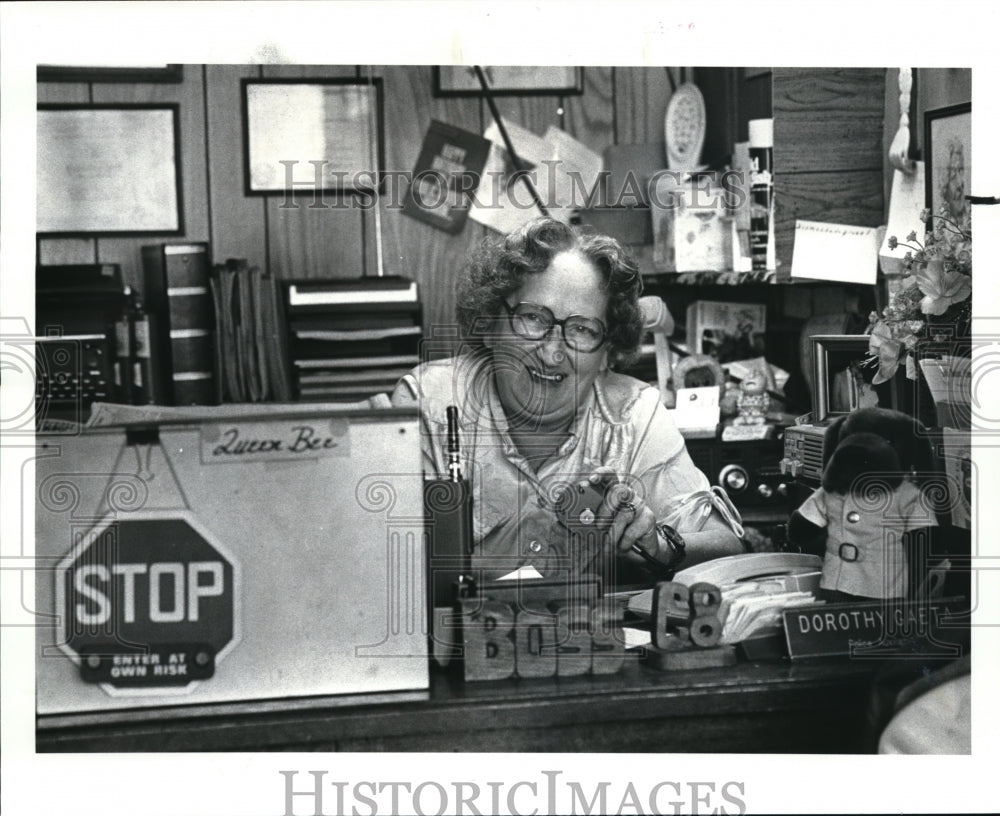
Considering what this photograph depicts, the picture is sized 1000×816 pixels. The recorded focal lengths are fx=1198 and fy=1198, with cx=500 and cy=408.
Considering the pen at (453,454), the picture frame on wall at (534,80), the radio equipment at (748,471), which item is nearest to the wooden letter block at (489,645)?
the pen at (453,454)

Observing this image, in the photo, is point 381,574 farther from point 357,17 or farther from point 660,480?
point 357,17

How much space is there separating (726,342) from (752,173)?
0.33 m

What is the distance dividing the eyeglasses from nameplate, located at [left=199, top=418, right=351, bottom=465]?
0.56 meters

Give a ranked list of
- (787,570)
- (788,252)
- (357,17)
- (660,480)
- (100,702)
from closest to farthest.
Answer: (100,702)
(787,570)
(357,17)
(660,480)
(788,252)

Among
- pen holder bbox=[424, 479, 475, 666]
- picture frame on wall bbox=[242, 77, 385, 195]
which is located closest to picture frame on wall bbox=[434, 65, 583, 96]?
picture frame on wall bbox=[242, 77, 385, 195]

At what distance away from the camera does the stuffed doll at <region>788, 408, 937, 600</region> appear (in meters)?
1.71

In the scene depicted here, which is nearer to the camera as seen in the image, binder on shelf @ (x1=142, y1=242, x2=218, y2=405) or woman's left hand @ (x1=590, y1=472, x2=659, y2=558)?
woman's left hand @ (x1=590, y1=472, x2=659, y2=558)

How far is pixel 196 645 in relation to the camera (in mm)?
1470

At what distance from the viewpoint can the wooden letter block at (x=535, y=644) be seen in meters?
1.51

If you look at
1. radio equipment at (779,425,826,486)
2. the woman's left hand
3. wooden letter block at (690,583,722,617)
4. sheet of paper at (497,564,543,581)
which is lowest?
wooden letter block at (690,583,722,617)

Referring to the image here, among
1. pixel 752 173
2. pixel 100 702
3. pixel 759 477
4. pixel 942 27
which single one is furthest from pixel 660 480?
pixel 100 702

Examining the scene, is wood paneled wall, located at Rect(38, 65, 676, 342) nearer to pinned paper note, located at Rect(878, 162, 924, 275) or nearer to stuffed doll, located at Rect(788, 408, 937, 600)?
pinned paper note, located at Rect(878, 162, 924, 275)

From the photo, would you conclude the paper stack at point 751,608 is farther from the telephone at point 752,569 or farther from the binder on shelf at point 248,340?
the binder on shelf at point 248,340

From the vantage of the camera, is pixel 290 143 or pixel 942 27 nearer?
pixel 942 27
